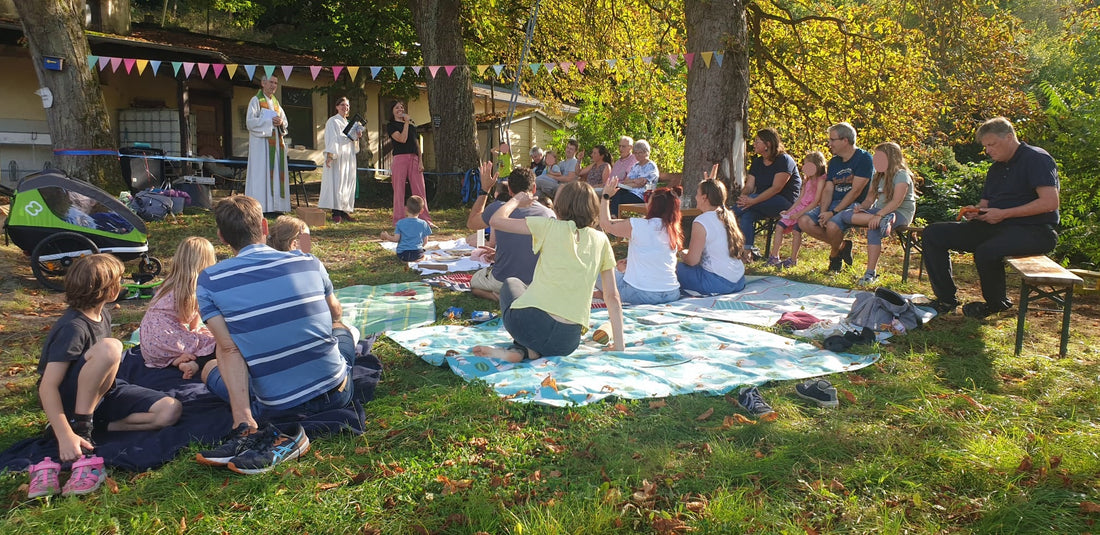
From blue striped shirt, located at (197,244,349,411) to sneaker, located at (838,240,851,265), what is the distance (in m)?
6.24

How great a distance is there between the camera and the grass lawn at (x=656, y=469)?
2.71m

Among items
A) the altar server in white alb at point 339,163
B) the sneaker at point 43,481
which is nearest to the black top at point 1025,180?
the sneaker at point 43,481

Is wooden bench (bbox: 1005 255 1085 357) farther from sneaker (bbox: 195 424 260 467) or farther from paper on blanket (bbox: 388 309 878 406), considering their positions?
sneaker (bbox: 195 424 260 467)

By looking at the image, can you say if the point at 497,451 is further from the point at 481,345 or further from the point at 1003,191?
the point at 1003,191

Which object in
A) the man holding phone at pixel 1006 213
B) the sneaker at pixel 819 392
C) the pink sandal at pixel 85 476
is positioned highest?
the man holding phone at pixel 1006 213

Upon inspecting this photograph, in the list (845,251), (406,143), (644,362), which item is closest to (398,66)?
(406,143)

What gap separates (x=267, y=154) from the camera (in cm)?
1067

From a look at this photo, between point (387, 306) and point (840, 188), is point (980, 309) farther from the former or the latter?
point (387, 306)

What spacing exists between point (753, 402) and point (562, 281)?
135 cm

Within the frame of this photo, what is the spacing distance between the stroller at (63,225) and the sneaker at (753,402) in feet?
18.8

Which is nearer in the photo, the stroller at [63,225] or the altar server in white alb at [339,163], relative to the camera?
the stroller at [63,225]

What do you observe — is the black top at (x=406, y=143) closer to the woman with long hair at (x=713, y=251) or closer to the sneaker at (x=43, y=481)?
the woman with long hair at (x=713, y=251)

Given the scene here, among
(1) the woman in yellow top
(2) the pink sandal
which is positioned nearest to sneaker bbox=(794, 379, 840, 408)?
(1) the woman in yellow top

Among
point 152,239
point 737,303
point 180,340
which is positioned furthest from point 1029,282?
point 152,239
